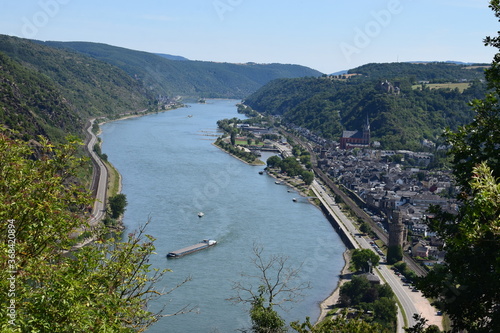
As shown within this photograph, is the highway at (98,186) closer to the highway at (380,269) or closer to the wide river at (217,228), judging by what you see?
the wide river at (217,228)

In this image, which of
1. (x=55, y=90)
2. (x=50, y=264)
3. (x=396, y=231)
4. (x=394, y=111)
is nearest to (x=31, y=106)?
(x=55, y=90)

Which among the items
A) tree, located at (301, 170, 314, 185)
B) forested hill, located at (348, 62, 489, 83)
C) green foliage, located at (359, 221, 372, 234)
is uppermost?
forested hill, located at (348, 62, 489, 83)

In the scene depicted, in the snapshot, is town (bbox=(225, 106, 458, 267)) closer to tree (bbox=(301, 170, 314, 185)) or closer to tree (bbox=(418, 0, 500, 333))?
tree (bbox=(301, 170, 314, 185))

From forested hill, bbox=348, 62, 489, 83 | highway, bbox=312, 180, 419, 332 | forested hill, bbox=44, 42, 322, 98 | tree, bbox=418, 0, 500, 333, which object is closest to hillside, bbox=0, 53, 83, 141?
highway, bbox=312, 180, 419, 332

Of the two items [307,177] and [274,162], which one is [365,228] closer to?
[307,177]

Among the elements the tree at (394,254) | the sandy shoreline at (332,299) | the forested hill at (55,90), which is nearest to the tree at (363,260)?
the sandy shoreline at (332,299)

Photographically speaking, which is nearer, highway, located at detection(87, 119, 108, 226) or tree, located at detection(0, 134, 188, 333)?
tree, located at detection(0, 134, 188, 333)

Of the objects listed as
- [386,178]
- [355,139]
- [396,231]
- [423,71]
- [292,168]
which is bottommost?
[292,168]
